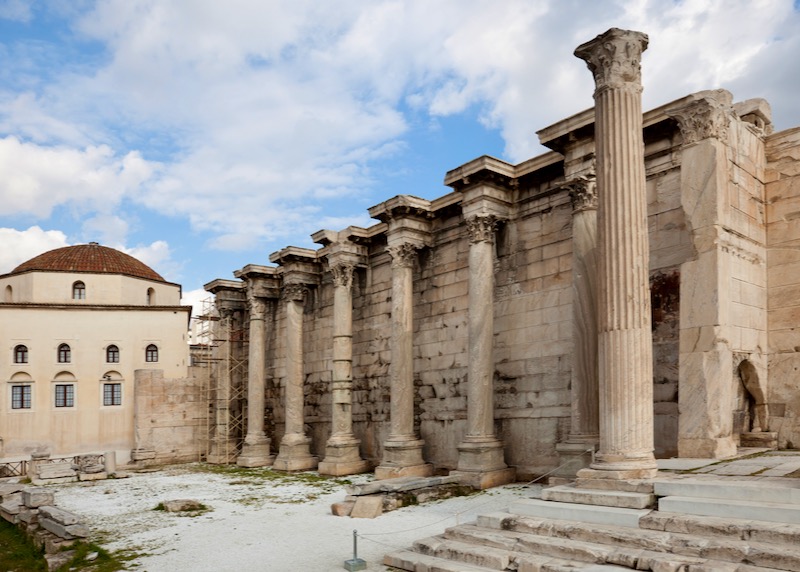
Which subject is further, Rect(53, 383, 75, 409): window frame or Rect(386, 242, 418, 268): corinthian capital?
Rect(53, 383, 75, 409): window frame

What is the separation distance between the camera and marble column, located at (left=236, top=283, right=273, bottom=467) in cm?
2391

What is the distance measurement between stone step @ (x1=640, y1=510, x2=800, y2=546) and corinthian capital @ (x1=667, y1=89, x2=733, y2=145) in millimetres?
6720

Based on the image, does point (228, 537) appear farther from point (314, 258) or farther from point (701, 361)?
point (314, 258)

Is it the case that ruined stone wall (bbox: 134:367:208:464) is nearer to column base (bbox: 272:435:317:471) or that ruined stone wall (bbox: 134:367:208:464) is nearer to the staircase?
column base (bbox: 272:435:317:471)

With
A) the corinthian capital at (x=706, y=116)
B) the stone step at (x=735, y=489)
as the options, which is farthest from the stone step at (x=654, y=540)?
the corinthian capital at (x=706, y=116)

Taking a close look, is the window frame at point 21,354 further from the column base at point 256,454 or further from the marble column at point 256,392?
the column base at point 256,454

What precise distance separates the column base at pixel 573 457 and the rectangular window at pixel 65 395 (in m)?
23.7

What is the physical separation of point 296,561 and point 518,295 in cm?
844

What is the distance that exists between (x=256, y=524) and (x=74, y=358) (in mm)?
20716

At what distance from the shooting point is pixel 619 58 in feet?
32.1

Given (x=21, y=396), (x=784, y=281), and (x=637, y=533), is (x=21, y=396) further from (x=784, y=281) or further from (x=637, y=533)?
(x=784, y=281)

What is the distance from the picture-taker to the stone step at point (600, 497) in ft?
27.0

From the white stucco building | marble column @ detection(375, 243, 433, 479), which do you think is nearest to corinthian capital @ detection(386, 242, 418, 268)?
marble column @ detection(375, 243, 433, 479)

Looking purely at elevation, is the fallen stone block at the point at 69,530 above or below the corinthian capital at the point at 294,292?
below
